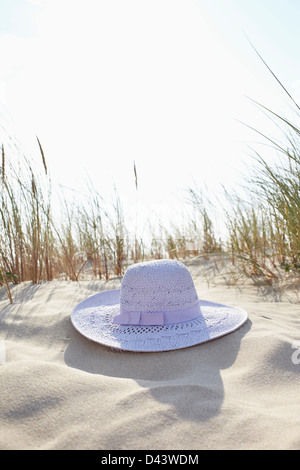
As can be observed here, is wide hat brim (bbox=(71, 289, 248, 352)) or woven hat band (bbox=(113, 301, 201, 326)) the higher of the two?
woven hat band (bbox=(113, 301, 201, 326))

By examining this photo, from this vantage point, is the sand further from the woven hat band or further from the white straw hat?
the woven hat band

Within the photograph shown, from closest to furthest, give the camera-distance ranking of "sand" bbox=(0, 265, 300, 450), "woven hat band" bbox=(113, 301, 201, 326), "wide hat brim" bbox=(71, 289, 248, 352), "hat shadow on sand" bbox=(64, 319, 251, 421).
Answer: "sand" bbox=(0, 265, 300, 450) → "hat shadow on sand" bbox=(64, 319, 251, 421) → "wide hat brim" bbox=(71, 289, 248, 352) → "woven hat band" bbox=(113, 301, 201, 326)

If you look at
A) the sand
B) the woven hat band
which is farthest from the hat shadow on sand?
the woven hat band

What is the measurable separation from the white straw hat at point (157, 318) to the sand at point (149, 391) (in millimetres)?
55

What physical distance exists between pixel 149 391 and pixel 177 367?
32 cm

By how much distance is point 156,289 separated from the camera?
188cm

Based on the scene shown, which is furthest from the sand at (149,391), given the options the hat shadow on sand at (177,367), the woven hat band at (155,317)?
the woven hat band at (155,317)

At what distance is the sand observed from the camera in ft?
3.52

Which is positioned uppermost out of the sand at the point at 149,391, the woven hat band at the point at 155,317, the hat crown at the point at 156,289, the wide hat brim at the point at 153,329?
the hat crown at the point at 156,289

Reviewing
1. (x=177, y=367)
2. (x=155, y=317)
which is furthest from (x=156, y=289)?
(x=177, y=367)

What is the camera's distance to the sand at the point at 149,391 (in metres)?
1.07

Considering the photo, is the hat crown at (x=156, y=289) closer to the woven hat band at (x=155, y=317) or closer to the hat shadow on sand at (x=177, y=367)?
the woven hat band at (x=155, y=317)

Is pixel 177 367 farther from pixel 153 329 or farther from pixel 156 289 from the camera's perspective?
pixel 156 289
